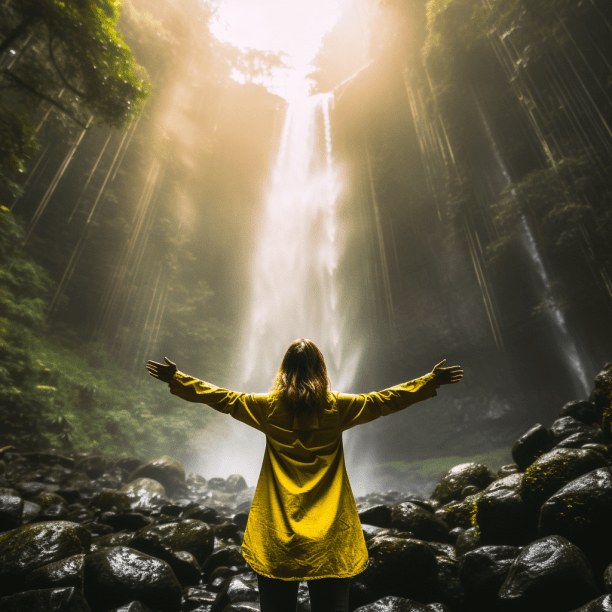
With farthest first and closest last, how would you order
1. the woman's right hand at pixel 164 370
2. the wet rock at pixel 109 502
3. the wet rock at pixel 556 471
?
the wet rock at pixel 109 502 < the wet rock at pixel 556 471 < the woman's right hand at pixel 164 370

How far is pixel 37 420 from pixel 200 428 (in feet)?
31.0

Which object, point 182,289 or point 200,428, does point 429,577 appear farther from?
point 182,289

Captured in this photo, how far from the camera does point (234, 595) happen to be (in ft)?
10.8

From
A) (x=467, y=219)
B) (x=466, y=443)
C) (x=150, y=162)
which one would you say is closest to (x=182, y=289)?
(x=150, y=162)

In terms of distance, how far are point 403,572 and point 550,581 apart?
1.36 meters

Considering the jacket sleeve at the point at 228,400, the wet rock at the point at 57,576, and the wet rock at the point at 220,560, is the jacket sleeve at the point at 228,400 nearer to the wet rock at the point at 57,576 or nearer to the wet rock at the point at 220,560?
the wet rock at the point at 57,576

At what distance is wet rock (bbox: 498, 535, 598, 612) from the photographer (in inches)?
95.6

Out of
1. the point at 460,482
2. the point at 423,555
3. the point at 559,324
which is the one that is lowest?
the point at 423,555

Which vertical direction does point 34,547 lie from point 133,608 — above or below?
above

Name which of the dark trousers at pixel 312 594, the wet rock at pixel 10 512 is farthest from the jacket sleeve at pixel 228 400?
the wet rock at pixel 10 512

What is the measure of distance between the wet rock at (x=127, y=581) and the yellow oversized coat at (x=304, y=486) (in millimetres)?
2494

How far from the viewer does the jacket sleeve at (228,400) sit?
67.3 inches

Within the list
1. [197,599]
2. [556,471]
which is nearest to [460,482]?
[556,471]

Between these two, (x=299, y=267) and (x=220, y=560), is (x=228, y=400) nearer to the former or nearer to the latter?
(x=220, y=560)
